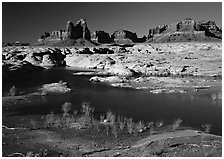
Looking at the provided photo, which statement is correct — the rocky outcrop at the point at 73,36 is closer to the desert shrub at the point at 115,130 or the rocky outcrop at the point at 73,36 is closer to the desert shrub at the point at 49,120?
the desert shrub at the point at 49,120

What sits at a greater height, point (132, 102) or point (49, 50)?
point (49, 50)

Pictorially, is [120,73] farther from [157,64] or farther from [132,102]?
[132,102]

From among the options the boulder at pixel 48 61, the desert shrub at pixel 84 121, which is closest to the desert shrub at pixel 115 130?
the desert shrub at pixel 84 121

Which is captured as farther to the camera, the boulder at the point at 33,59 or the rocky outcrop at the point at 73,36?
the rocky outcrop at the point at 73,36

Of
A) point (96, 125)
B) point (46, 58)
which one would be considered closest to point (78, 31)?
point (46, 58)

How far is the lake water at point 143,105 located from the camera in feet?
116

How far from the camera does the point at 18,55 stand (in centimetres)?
10319

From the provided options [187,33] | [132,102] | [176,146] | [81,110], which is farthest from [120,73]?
[187,33]

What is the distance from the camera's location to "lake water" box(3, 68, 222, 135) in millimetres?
35438

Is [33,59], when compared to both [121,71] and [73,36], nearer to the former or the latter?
[121,71]

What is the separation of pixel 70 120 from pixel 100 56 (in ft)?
251

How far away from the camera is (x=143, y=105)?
41531 millimetres

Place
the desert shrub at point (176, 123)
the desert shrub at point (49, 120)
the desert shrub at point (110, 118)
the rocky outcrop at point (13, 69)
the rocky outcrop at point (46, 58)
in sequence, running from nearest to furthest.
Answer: the desert shrub at point (176, 123)
the desert shrub at point (49, 120)
the desert shrub at point (110, 118)
the rocky outcrop at point (13, 69)
the rocky outcrop at point (46, 58)

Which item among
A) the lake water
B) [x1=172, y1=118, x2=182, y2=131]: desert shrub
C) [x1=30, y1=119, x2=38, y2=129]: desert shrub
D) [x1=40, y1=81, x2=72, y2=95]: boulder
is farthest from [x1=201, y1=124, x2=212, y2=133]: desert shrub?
[x1=40, y1=81, x2=72, y2=95]: boulder
